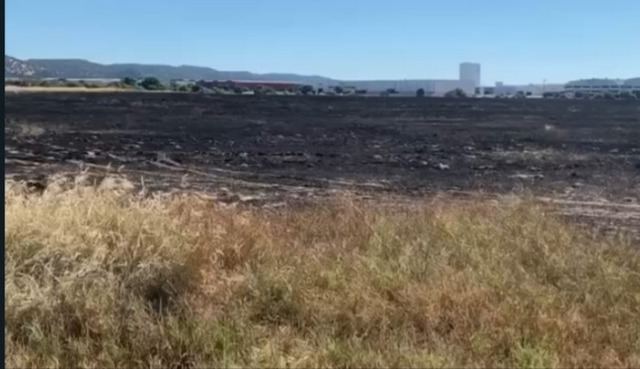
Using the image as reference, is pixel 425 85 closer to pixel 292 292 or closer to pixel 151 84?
pixel 151 84

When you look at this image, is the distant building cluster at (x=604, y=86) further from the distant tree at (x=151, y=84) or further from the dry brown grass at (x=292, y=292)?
the dry brown grass at (x=292, y=292)

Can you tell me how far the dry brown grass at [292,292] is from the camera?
5.86 metres

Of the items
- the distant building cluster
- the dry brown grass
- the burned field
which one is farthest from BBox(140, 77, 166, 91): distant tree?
the dry brown grass

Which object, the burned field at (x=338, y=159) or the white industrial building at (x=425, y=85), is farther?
the white industrial building at (x=425, y=85)

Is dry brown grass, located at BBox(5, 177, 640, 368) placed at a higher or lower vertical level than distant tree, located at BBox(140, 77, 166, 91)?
lower

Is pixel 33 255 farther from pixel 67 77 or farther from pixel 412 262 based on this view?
pixel 67 77

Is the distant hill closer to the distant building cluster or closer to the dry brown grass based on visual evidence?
the distant building cluster

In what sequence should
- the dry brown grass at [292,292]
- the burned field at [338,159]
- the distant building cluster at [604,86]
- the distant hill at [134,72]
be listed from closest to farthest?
the dry brown grass at [292,292]
the burned field at [338,159]
the distant hill at [134,72]
the distant building cluster at [604,86]

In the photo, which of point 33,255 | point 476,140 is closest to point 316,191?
point 33,255

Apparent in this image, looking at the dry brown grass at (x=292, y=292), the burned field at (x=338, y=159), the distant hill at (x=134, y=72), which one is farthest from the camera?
the distant hill at (x=134, y=72)

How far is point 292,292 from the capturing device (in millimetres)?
6941

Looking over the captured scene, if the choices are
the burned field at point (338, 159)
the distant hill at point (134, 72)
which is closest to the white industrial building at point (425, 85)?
the distant hill at point (134, 72)

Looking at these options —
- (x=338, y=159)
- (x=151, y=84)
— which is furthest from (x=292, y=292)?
(x=151, y=84)

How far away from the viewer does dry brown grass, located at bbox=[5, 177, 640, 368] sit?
5859mm
